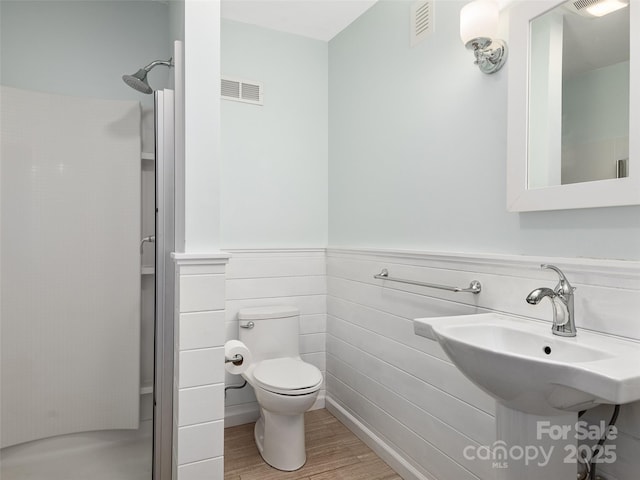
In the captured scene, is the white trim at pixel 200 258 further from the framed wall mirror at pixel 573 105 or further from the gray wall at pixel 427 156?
the framed wall mirror at pixel 573 105

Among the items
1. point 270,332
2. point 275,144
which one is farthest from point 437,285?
point 275,144

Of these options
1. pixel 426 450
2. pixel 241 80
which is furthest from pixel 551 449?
pixel 241 80

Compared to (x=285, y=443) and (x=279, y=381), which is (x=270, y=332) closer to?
(x=279, y=381)

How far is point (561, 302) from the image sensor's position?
46.7 inches

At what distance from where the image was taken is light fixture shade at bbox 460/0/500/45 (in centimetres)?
143

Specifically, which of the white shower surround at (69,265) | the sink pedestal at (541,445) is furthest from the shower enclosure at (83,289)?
the sink pedestal at (541,445)

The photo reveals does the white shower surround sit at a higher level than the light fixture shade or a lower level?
lower

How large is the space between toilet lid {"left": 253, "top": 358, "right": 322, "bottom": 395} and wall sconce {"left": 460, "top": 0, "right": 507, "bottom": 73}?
1.59 metres

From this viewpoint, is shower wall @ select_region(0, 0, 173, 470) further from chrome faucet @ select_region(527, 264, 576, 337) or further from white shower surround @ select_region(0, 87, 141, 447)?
chrome faucet @ select_region(527, 264, 576, 337)

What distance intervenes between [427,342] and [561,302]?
0.73m

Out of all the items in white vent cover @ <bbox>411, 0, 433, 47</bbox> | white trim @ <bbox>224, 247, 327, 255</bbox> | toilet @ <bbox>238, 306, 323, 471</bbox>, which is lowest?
toilet @ <bbox>238, 306, 323, 471</bbox>

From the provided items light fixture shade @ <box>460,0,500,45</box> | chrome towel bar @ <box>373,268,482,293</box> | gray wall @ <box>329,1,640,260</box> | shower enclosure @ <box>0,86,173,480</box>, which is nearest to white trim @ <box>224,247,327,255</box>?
gray wall @ <box>329,1,640,260</box>

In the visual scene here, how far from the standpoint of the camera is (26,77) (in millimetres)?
2072

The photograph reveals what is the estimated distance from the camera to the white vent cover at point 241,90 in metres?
2.46
